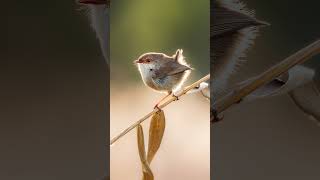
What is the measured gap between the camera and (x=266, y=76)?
2078 millimetres

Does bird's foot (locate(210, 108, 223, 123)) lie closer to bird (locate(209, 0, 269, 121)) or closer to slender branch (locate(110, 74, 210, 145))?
bird (locate(209, 0, 269, 121))

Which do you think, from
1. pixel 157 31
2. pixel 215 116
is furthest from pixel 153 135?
pixel 157 31

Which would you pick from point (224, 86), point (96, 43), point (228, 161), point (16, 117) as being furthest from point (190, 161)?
point (16, 117)

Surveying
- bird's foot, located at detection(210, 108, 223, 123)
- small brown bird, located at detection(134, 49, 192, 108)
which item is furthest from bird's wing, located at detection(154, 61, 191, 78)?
bird's foot, located at detection(210, 108, 223, 123)

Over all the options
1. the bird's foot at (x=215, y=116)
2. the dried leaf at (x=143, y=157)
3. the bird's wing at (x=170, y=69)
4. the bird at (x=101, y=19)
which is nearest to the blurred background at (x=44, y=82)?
the bird at (x=101, y=19)

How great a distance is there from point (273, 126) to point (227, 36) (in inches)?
19.7

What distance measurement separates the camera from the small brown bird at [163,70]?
7.02ft

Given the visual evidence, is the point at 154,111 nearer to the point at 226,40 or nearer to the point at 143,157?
the point at 143,157

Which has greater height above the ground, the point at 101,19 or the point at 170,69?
the point at 101,19

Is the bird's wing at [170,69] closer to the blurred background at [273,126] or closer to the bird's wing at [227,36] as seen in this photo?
the bird's wing at [227,36]

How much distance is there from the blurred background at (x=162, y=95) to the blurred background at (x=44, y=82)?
0.09 meters

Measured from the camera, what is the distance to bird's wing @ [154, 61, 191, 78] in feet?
Result: 7.03

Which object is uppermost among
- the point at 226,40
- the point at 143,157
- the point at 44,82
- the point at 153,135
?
the point at 226,40

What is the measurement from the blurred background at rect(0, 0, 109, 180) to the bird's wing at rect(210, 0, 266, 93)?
1.89 ft
